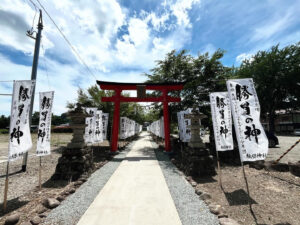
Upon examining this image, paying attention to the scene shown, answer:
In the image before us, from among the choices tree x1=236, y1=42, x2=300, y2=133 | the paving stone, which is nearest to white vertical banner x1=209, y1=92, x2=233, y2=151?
the paving stone

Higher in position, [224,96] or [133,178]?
[224,96]

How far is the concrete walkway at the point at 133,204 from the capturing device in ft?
9.44

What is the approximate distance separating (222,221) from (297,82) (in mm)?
28494

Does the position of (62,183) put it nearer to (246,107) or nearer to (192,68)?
(246,107)

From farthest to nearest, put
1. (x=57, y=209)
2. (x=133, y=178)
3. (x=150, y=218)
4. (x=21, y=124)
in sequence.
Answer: (x=133, y=178) < (x=21, y=124) < (x=57, y=209) < (x=150, y=218)

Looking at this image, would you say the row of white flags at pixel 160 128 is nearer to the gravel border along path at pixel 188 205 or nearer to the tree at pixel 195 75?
the tree at pixel 195 75

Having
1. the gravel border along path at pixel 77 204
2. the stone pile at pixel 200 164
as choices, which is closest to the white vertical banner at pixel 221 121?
the stone pile at pixel 200 164

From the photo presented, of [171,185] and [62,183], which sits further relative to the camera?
[62,183]

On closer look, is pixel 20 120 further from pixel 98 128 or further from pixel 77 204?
pixel 98 128

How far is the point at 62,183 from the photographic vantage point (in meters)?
4.95

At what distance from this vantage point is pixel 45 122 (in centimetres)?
492

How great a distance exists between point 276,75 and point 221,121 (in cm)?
2521

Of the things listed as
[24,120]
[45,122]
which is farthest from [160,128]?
[24,120]

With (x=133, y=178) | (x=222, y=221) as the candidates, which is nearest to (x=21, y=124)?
(x=133, y=178)
